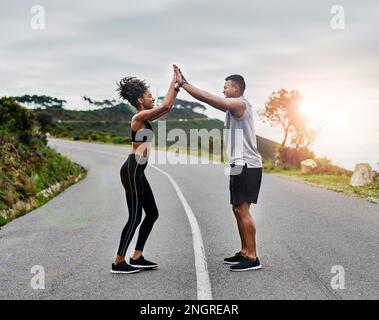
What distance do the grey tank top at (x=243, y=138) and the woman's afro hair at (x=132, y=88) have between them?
41.0 inches

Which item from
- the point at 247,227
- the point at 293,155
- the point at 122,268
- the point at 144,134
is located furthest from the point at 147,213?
the point at 293,155

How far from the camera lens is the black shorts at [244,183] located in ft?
18.1

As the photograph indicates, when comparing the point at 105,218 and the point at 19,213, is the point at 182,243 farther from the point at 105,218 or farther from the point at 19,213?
the point at 19,213

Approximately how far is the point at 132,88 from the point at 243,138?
141 cm

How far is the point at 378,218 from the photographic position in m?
8.89

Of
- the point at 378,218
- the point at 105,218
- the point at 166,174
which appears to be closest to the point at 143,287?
the point at 105,218

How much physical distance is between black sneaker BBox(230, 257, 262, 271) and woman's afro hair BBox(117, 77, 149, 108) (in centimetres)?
221

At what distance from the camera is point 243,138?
5.50 m

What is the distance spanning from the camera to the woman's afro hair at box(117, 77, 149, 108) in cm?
539

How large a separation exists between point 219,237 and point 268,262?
1621mm

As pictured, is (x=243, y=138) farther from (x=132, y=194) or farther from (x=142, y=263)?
(x=142, y=263)

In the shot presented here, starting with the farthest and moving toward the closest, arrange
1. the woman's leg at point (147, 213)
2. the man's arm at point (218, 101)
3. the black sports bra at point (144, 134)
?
the woman's leg at point (147, 213)
the black sports bra at point (144, 134)
the man's arm at point (218, 101)

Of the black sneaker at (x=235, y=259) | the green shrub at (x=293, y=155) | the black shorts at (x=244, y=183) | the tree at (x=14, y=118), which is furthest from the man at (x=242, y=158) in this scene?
the green shrub at (x=293, y=155)

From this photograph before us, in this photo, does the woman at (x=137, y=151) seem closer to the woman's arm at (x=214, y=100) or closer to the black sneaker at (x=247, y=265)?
the woman's arm at (x=214, y=100)
